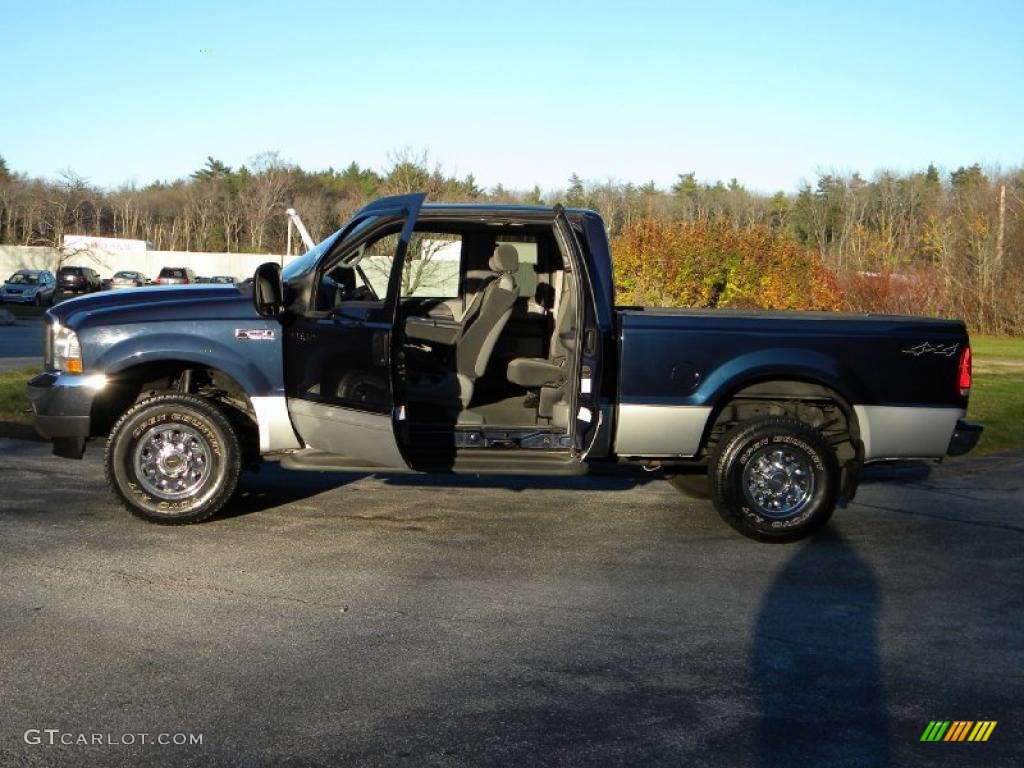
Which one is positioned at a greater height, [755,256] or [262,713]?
[755,256]

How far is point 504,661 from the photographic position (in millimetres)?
5039

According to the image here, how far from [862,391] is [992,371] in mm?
15110

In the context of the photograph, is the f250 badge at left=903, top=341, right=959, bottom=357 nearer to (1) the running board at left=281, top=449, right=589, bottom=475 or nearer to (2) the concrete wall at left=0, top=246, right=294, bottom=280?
(1) the running board at left=281, top=449, right=589, bottom=475

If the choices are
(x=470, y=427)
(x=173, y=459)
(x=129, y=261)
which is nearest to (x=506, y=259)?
(x=470, y=427)

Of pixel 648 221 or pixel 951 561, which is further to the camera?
pixel 648 221

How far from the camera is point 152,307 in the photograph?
24.2 feet

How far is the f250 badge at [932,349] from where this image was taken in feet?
24.2

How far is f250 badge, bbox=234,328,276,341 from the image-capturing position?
24.2ft

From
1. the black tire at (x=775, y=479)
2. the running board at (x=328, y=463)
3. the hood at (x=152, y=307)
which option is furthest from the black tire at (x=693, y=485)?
the hood at (x=152, y=307)

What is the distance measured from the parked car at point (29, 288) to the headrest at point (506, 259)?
4129 centimetres

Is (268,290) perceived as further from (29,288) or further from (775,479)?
(29,288)

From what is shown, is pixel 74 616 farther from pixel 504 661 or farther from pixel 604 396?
pixel 604 396

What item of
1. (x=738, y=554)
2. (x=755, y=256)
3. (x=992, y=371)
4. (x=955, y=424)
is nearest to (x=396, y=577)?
(x=738, y=554)

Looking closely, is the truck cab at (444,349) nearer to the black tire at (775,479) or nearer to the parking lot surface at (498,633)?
the parking lot surface at (498,633)
